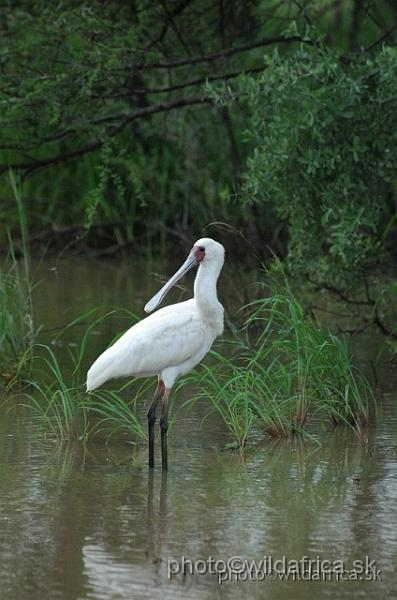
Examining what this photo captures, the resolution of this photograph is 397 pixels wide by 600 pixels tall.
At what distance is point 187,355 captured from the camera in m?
7.56

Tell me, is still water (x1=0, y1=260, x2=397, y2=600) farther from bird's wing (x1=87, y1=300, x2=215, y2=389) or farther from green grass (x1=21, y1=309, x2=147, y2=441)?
bird's wing (x1=87, y1=300, x2=215, y2=389)

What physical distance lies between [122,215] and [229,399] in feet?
28.0

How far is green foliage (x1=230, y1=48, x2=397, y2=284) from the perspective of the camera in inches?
364

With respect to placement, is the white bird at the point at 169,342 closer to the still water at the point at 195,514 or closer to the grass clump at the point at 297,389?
the grass clump at the point at 297,389

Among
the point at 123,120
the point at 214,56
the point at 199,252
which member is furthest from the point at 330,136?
the point at 123,120

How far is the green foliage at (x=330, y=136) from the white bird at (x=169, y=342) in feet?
5.79

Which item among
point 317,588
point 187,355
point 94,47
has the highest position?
point 94,47

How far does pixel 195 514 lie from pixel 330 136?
384 cm

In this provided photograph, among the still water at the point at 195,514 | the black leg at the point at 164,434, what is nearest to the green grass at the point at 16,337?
the still water at the point at 195,514

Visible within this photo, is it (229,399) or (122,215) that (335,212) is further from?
(122,215)

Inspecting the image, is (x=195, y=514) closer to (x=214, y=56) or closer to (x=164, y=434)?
(x=164, y=434)

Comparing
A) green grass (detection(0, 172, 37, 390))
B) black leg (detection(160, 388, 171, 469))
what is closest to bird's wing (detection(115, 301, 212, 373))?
black leg (detection(160, 388, 171, 469))

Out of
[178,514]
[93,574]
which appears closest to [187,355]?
[178,514]

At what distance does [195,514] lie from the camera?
20.6 ft
